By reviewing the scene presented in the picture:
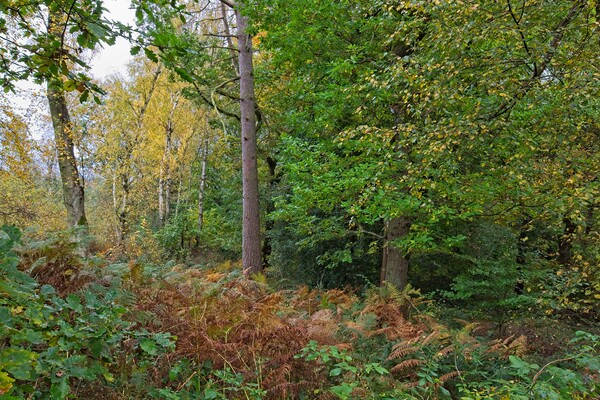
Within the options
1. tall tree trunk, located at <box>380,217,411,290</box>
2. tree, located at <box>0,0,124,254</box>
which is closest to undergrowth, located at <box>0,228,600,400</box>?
tree, located at <box>0,0,124,254</box>

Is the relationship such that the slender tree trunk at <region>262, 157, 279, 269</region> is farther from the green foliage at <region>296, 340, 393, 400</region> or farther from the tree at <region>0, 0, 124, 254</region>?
the tree at <region>0, 0, 124, 254</region>

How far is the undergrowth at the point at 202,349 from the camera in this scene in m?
2.20

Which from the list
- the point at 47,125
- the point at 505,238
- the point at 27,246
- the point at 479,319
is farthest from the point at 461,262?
the point at 47,125

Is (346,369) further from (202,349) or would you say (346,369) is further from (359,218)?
(359,218)

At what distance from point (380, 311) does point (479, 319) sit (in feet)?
14.7

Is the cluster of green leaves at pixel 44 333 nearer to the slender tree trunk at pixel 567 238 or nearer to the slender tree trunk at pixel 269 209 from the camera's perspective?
the slender tree trunk at pixel 567 238

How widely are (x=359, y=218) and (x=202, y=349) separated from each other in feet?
15.2

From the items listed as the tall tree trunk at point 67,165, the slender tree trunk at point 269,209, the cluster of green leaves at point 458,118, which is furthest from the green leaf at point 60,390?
the slender tree trunk at point 269,209

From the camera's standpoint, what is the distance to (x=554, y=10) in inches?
200

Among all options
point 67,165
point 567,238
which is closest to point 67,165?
point 67,165

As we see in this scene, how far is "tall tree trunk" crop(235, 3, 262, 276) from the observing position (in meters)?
9.04

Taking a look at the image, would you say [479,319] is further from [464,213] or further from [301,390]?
[301,390]

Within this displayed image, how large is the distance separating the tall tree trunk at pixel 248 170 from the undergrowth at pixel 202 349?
12.1 feet

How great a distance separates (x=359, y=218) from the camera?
754cm
